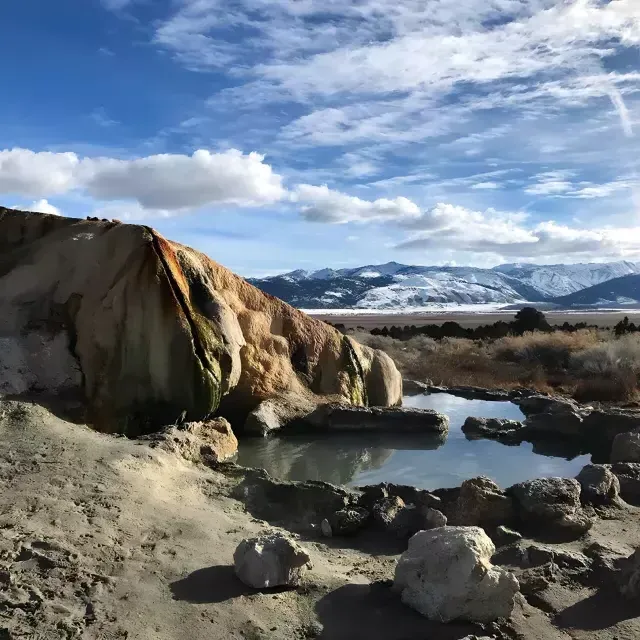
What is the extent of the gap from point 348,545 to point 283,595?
1380mm

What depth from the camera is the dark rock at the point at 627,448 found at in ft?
28.2

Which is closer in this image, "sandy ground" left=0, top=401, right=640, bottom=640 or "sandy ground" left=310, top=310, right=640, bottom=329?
"sandy ground" left=0, top=401, right=640, bottom=640

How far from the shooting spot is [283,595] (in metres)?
4.32

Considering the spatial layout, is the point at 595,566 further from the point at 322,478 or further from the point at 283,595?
the point at 322,478

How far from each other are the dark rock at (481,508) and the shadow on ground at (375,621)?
1806 millimetres

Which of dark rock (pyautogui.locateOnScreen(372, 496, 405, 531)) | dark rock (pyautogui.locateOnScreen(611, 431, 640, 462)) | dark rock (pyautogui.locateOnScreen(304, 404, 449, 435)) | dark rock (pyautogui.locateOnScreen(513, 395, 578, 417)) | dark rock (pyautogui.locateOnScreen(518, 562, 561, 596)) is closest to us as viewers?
dark rock (pyautogui.locateOnScreen(518, 562, 561, 596))

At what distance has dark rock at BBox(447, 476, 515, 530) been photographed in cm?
602

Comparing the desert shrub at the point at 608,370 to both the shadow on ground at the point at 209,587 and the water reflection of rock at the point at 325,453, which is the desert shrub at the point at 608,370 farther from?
the shadow on ground at the point at 209,587

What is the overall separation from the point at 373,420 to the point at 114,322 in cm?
504

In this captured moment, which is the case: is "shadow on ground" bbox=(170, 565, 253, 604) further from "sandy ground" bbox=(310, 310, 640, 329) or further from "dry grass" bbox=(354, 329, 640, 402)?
"sandy ground" bbox=(310, 310, 640, 329)

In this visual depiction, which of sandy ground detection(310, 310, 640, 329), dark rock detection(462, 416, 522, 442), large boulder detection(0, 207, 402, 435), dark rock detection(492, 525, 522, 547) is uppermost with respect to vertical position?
large boulder detection(0, 207, 402, 435)

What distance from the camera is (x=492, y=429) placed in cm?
1145

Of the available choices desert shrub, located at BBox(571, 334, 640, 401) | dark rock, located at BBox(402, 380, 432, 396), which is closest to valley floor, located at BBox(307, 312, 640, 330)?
desert shrub, located at BBox(571, 334, 640, 401)

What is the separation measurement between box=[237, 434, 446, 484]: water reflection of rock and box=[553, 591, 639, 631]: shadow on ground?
13.2ft
